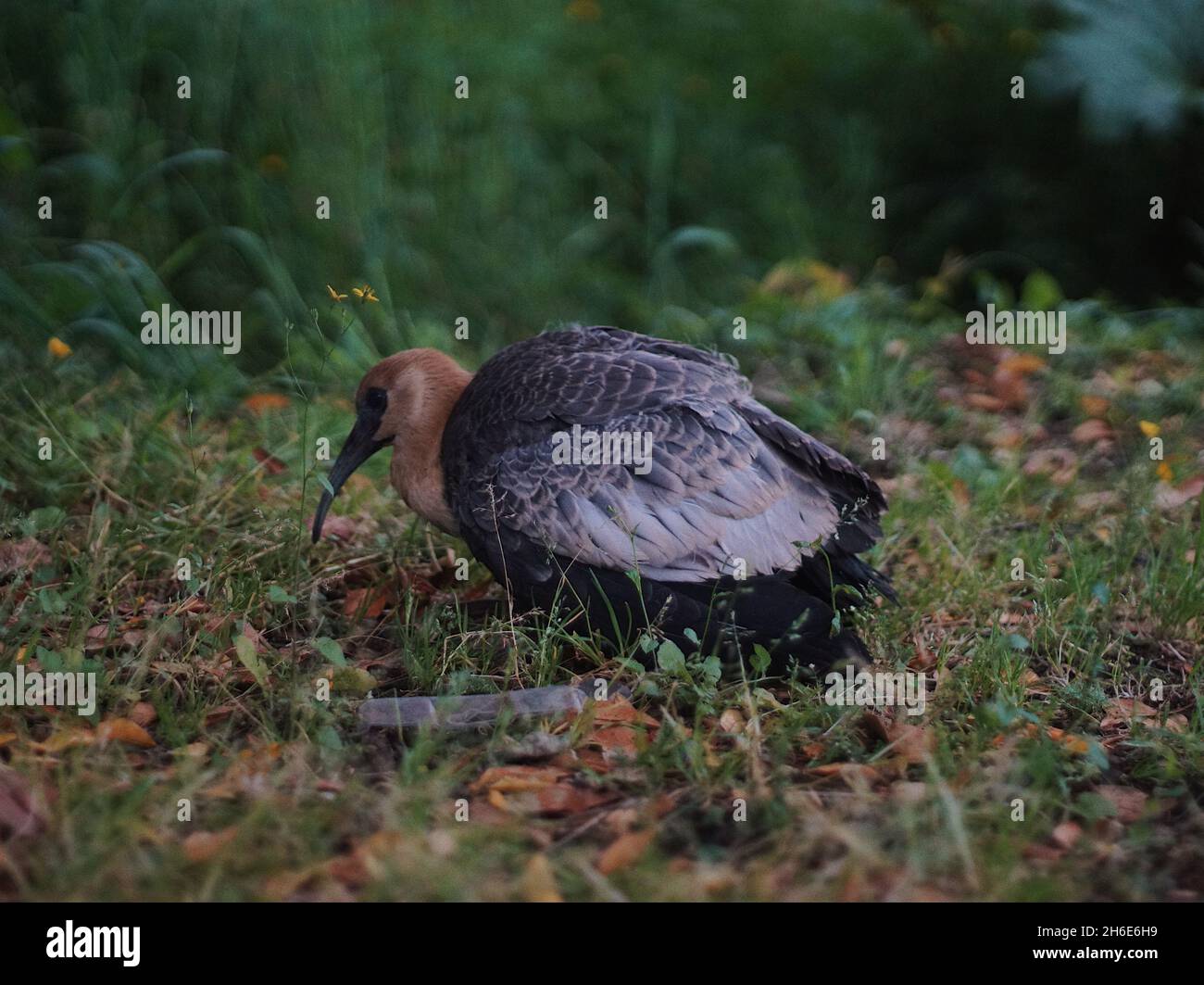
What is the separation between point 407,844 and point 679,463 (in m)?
1.44

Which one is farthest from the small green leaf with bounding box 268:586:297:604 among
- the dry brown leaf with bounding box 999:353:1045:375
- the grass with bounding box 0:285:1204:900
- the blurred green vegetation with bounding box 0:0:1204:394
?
the dry brown leaf with bounding box 999:353:1045:375

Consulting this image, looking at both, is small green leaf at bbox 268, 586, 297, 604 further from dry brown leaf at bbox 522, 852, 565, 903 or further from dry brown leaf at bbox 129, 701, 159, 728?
dry brown leaf at bbox 522, 852, 565, 903

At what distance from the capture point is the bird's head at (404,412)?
4133mm

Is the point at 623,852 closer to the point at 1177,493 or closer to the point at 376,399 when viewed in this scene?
the point at 376,399

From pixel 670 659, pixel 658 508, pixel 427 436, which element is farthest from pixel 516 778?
pixel 427 436

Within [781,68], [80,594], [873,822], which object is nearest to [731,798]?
[873,822]

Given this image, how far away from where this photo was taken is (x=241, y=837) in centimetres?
272

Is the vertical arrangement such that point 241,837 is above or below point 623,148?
below

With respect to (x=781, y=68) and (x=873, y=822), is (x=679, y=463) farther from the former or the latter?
(x=781, y=68)

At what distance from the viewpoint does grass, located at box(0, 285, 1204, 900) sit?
2.75m

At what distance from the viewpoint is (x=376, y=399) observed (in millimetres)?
4188

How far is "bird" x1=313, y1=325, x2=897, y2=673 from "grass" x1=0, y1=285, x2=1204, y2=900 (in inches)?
5.9

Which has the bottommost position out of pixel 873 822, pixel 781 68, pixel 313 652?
pixel 873 822

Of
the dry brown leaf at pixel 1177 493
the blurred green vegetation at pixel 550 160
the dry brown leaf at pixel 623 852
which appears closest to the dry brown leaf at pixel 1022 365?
the dry brown leaf at pixel 1177 493
